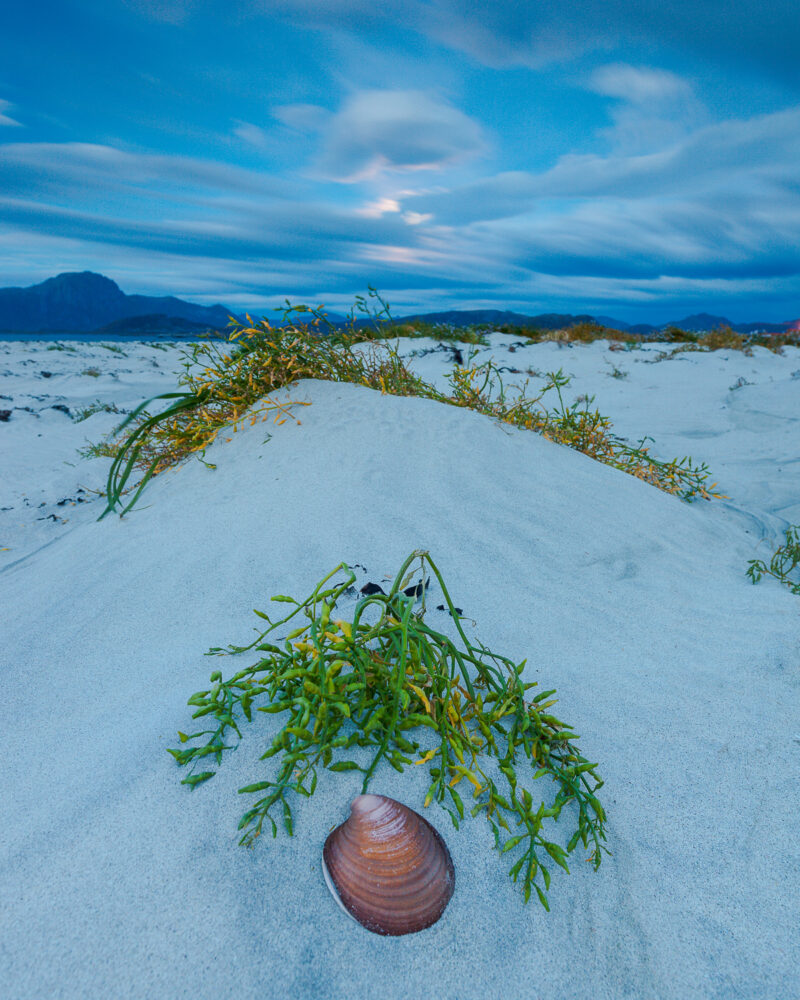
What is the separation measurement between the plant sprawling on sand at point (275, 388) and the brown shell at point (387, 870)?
2.06m

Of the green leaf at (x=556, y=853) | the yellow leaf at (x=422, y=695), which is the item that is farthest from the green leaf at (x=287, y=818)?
the green leaf at (x=556, y=853)

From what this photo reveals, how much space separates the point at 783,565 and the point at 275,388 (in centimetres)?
288

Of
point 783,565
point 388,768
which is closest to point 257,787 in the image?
point 388,768

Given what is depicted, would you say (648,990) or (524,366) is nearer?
(648,990)

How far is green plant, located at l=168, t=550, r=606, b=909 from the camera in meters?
1.02

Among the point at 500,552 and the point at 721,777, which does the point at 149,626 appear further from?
the point at 721,777

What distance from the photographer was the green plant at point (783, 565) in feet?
7.95

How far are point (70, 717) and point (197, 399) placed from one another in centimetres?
195

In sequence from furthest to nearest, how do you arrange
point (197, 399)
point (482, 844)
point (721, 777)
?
point (197, 399)
point (721, 777)
point (482, 844)

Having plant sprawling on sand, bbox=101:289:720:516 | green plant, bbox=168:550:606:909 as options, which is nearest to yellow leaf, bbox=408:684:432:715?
green plant, bbox=168:550:606:909

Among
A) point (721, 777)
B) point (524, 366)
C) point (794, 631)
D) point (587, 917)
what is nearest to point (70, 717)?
point (587, 917)

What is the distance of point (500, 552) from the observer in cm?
212

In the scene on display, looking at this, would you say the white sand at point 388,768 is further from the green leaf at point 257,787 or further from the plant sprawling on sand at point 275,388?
the plant sprawling on sand at point 275,388

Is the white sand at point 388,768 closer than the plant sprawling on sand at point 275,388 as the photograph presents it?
Yes
